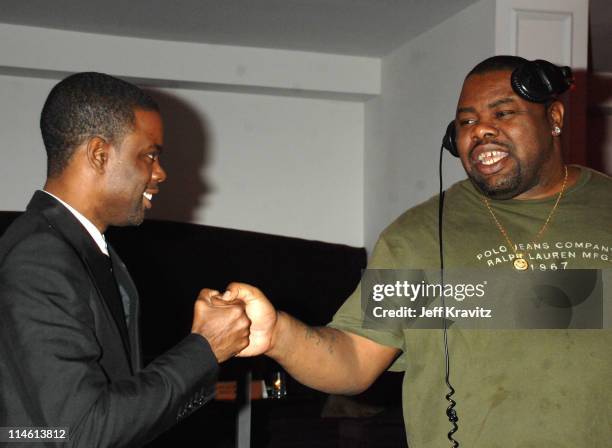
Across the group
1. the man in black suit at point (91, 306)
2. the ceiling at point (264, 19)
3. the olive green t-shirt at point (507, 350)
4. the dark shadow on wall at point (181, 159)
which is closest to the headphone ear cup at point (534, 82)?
the olive green t-shirt at point (507, 350)

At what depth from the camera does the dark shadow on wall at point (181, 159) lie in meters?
4.85

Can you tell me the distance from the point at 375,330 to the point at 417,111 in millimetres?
3042

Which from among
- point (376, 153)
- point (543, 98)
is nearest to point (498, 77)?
point (543, 98)

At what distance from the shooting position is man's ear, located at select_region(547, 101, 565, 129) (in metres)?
1.83

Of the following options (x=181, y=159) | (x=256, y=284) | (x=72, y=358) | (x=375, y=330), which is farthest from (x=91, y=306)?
(x=181, y=159)

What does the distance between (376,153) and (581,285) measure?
352 cm

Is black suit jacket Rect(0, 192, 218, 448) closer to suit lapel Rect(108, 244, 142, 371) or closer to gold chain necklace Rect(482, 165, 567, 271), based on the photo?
suit lapel Rect(108, 244, 142, 371)

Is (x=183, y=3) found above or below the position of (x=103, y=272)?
above

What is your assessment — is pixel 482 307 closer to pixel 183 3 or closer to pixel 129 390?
pixel 129 390

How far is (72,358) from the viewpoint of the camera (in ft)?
4.29

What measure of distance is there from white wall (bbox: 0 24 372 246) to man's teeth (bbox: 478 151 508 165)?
3176mm

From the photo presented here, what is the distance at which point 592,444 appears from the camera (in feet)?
4.89

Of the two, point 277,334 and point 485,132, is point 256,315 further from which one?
point 485,132

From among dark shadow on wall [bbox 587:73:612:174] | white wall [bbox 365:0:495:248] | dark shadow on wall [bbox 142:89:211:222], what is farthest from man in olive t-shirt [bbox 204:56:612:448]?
dark shadow on wall [bbox 587:73:612:174]
